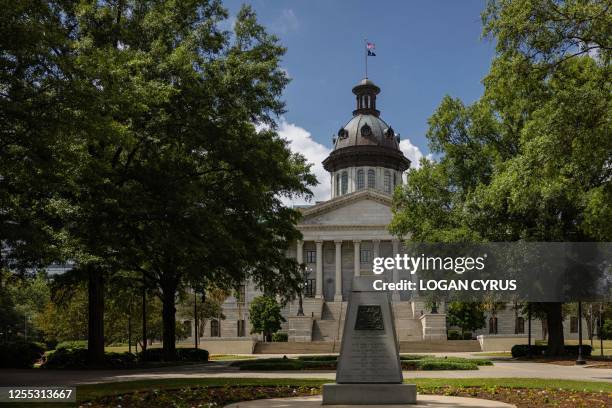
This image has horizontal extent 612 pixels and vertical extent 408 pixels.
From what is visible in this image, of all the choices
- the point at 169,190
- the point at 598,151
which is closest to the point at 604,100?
the point at 598,151

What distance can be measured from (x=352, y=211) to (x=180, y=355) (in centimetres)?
5100

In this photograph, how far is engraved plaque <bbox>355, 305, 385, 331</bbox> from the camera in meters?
13.6

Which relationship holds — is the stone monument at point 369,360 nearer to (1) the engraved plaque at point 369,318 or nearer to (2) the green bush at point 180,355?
(1) the engraved plaque at point 369,318

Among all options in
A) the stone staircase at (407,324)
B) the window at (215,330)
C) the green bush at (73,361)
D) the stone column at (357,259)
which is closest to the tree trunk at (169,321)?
the green bush at (73,361)

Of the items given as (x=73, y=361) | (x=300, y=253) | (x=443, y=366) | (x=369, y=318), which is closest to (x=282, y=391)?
(x=369, y=318)

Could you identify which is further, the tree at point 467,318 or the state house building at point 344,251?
the state house building at point 344,251

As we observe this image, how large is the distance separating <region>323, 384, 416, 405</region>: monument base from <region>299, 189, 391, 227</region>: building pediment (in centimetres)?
7195

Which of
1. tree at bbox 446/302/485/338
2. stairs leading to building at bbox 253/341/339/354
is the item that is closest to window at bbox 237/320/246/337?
tree at bbox 446/302/485/338

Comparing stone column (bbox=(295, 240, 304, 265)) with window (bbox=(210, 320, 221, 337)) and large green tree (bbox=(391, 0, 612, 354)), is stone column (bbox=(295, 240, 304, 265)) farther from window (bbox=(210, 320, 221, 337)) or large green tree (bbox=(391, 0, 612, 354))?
large green tree (bbox=(391, 0, 612, 354))

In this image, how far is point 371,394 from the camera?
13250 mm

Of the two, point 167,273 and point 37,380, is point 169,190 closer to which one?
point 37,380

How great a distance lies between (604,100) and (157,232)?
1514 cm

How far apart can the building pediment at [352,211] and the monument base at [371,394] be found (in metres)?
72.0

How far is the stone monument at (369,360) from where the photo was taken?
13.3 m
